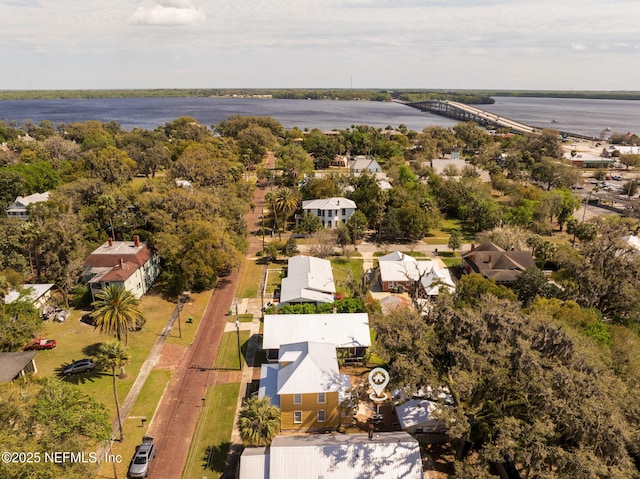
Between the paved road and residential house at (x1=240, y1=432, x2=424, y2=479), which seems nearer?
residential house at (x1=240, y1=432, x2=424, y2=479)

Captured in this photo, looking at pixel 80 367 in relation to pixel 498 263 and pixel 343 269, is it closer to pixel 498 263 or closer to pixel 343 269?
pixel 343 269

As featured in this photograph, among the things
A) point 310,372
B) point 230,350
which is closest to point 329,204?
point 230,350

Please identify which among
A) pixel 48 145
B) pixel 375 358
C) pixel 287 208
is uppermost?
pixel 48 145

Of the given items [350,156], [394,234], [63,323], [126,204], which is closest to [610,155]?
[350,156]

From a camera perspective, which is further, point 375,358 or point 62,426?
point 375,358

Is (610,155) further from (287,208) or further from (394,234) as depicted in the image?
(287,208)

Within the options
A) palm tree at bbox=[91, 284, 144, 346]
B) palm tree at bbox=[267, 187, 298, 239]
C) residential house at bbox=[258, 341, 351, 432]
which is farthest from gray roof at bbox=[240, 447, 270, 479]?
palm tree at bbox=[267, 187, 298, 239]

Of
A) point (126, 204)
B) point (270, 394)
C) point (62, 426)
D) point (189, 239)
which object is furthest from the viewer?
point (126, 204)

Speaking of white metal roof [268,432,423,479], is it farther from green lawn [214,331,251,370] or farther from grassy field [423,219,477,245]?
grassy field [423,219,477,245]
